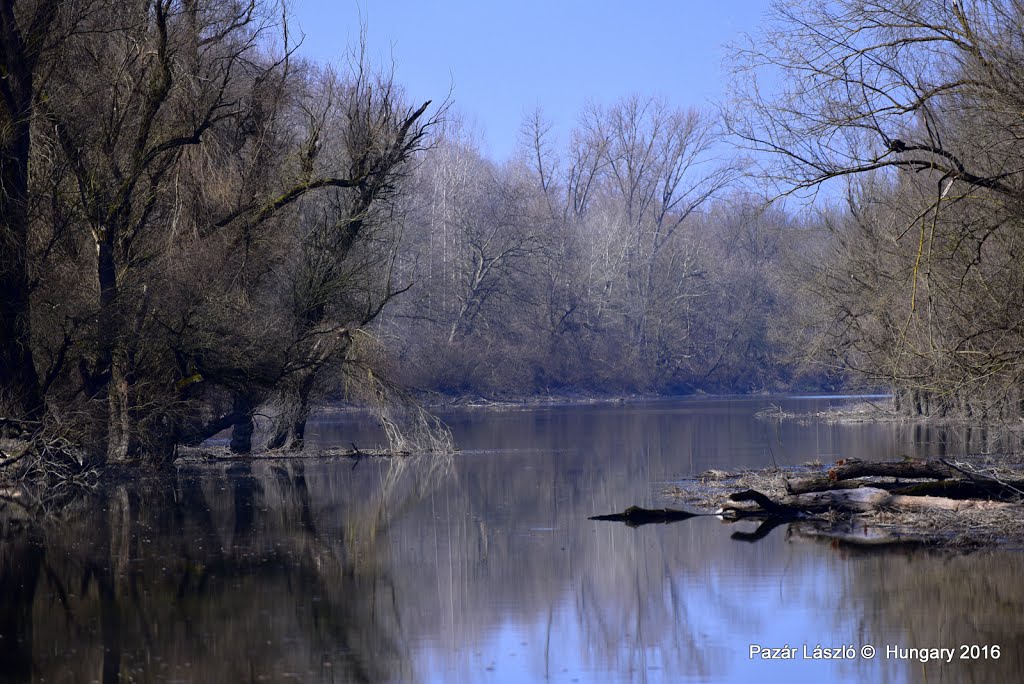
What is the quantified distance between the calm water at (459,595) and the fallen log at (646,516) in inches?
11.8

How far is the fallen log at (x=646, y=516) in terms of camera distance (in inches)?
561

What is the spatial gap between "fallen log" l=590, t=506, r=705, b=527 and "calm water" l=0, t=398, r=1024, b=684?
0.30 meters

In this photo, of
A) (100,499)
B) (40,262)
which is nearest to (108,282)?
(40,262)

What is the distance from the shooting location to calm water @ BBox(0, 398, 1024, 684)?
7.84 m

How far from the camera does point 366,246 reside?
25625mm

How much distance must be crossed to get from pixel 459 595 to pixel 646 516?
466cm

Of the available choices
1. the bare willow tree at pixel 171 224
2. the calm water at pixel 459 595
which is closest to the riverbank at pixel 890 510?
the calm water at pixel 459 595

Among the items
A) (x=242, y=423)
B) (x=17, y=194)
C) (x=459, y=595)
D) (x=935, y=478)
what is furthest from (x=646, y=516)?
(x=242, y=423)

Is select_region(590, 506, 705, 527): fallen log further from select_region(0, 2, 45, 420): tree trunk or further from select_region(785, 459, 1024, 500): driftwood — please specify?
select_region(0, 2, 45, 420): tree trunk

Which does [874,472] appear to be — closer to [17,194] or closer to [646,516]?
[646,516]

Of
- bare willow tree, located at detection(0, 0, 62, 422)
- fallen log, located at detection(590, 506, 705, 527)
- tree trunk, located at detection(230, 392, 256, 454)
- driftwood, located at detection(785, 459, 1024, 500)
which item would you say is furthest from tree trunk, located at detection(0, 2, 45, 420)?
driftwood, located at detection(785, 459, 1024, 500)

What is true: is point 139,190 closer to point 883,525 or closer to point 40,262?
point 40,262

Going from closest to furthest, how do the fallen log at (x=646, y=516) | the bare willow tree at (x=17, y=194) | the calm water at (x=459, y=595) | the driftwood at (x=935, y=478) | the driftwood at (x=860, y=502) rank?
the calm water at (x=459, y=595), the driftwood at (x=860, y=502), the driftwood at (x=935, y=478), the fallen log at (x=646, y=516), the bare willow tree at (x=17, y=194)

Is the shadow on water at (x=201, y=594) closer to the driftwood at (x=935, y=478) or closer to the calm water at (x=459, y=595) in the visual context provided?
the calm water at (x=459, y=595)
